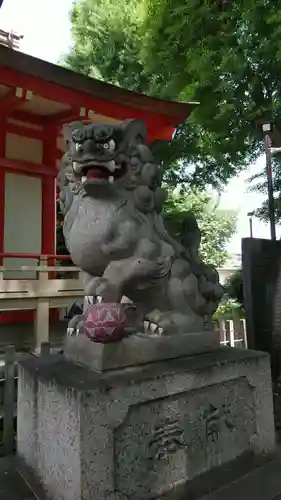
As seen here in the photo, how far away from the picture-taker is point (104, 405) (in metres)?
1.58

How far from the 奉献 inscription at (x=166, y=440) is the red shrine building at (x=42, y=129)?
378 cm

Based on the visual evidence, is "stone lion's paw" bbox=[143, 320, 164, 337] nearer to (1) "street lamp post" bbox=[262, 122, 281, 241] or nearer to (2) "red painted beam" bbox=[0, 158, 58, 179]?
(1) "street lamp post" bbox=[262, 122, 281, 241]

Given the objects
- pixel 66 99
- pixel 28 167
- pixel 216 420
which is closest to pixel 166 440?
pixel 216 420

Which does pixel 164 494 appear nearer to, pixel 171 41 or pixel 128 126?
pixel 128 126

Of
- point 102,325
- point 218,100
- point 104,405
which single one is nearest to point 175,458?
point 104,405

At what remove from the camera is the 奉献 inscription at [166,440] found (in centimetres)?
172

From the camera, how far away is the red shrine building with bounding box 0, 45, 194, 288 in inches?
204

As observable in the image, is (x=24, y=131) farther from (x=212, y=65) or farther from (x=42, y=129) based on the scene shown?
(x=212, y=65)

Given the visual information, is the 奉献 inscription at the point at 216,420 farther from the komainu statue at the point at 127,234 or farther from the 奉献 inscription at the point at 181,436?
the komainu statue at the point at 127,234

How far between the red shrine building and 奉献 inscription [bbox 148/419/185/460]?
378 centimetres

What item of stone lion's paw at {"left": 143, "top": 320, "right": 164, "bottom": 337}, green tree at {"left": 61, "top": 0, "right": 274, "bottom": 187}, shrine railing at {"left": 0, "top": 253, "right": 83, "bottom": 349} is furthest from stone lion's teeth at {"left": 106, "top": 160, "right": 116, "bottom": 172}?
shrine railing at {"left": 0, "top": 253, "right": 83, "bottom": 349}

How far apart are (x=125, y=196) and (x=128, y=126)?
0.38 metres

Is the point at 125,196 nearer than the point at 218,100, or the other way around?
the point at 125,196

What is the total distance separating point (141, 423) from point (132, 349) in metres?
0.32
